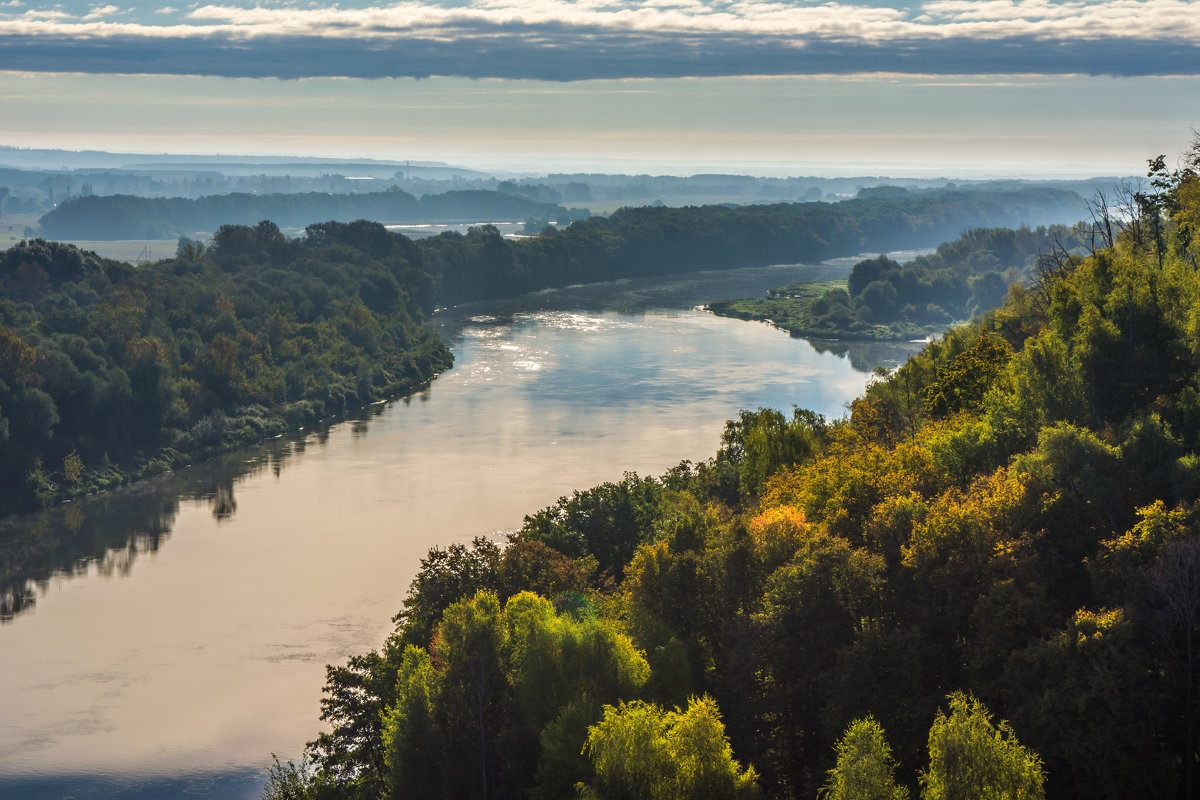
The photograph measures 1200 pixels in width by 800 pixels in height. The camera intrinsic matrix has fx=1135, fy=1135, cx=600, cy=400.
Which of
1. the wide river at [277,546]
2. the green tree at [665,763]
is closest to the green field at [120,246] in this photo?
the wide river at [277,546]

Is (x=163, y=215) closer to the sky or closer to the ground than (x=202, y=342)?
closer to the sky

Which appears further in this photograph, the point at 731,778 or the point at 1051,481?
the point at 1051,481

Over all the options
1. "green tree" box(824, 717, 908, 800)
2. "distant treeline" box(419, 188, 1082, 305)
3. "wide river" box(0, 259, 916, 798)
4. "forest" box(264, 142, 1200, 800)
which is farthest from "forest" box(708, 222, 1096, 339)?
"green tree" box(824, 717, 908, 800)

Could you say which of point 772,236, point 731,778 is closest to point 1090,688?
point 731,778

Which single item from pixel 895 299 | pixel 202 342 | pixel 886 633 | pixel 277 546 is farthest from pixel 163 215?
pixel 886 633

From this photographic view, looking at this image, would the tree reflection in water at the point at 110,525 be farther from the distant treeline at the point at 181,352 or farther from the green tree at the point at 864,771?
the green tree at the point at 864,771

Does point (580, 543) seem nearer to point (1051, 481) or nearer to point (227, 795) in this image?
point (227, 795)

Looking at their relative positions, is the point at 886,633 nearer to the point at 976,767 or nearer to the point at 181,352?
the point at 976,767
